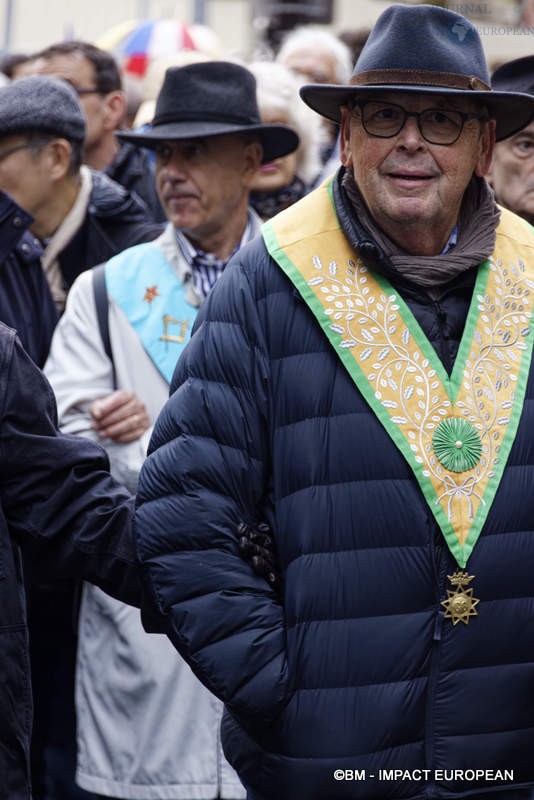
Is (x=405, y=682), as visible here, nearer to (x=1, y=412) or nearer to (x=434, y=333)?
(x=434, y=333)

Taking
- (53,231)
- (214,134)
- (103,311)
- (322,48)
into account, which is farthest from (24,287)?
(322,48)

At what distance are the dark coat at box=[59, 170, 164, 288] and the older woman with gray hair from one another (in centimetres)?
51

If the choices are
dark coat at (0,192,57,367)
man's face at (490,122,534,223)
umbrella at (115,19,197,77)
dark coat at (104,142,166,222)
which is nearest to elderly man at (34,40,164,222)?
dark coat at (104,142,166,222)

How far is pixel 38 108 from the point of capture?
18.4 feet

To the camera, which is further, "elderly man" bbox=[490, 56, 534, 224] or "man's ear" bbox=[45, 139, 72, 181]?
"man's ear" bbox=[45, 139, 72, 181]

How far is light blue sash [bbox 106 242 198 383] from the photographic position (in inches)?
199

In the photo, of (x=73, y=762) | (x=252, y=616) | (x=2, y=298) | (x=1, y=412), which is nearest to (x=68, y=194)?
(x=2, y=298)

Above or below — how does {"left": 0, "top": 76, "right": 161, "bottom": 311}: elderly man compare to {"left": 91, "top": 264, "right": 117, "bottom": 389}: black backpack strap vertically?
above

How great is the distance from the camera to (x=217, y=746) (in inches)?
199

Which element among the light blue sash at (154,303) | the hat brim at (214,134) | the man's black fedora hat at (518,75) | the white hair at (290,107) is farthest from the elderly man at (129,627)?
the white hair at (290,107)

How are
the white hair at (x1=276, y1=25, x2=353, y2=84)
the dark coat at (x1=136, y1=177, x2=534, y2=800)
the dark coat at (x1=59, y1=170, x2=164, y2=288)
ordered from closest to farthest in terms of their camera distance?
the dark coat at (x1=136, y1=177, x2=534, y2=800) → the dark coat at (x1=59, y1=170, x2=164, y2=288) → the white hair at (x1=276, y1=25, x2=353, y2=84)

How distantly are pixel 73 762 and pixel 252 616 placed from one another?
2.36 m

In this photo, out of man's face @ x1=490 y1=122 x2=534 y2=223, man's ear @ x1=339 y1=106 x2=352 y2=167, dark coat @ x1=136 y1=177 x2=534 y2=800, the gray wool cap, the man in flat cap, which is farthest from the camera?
the gray wool cap

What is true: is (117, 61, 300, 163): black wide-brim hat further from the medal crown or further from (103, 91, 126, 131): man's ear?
the medal crown
